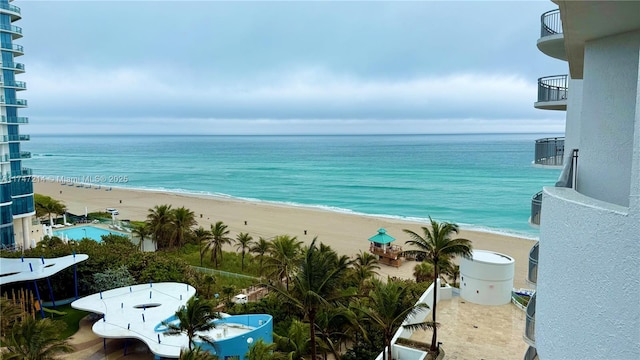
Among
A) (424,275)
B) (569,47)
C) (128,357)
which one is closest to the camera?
(569,47)

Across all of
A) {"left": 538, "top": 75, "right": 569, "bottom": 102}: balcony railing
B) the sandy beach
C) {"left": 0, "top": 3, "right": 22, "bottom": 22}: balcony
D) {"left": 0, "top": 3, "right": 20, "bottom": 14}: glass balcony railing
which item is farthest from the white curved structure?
{"left": 0, "top": 3, "right": 20, "bottom": 14}: glass balcony railing

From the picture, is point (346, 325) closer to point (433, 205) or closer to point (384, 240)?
point (384, 240)

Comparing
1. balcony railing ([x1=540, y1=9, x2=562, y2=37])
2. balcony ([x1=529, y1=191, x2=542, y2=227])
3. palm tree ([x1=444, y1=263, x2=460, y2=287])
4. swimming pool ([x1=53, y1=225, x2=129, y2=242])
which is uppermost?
balcony railing ([x1=540, y1=9, x2=562, y2=37])

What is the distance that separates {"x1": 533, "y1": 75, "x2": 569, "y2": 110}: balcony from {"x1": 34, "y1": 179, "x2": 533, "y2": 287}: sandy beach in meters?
19.7

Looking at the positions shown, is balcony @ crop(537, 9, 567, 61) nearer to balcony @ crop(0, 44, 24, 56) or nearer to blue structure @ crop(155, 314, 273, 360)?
blue structure @ crop(155, 314, 273, 360)

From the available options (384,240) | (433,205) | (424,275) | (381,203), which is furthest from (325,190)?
(424,275)

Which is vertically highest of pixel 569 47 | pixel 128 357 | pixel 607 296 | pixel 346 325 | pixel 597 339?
pixel 569 47

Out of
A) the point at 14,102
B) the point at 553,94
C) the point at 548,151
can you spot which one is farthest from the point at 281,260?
the point at 14,102

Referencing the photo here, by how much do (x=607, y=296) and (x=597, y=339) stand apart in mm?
475

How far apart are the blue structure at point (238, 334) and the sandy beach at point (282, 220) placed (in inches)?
641

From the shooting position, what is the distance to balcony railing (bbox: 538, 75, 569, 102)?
13.0 meters

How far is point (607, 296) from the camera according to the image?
3.86 metres

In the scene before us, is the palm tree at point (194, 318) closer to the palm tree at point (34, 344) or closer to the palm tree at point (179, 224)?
the palm tree at point (34, 344)

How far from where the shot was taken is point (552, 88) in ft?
43.3
